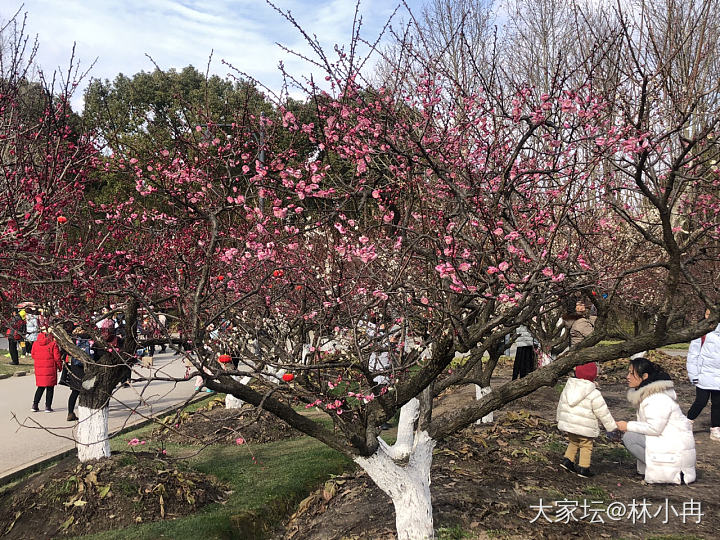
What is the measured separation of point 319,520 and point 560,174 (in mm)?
4325

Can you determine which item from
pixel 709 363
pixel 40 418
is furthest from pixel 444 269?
pixel 40 418

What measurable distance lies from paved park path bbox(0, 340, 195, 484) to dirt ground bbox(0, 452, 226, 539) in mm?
627

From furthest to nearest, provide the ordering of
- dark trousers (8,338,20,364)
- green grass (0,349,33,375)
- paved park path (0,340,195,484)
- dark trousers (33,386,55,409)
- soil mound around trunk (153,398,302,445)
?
dark trousers (8,338,20,364) → green grass (0,349,33,375) → dark trousers (33,386,55,409) → soil mound around trunk (153,398,302,445) → paved park path (0,340,195,484)

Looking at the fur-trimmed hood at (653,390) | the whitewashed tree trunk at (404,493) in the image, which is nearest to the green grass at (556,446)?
the fur-trimmed hood at (653,390)

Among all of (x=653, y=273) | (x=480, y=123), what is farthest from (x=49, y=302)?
(x=653, y=273)

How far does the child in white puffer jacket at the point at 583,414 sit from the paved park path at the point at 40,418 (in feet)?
14.4

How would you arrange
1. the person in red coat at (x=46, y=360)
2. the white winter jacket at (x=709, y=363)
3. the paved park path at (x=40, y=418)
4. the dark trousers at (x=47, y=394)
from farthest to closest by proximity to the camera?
the dark trousers at (x=47, y=394) → the person in red coat at (x=46, y=360) → the paved park path at (x=40, y=418) → the white winter jacket at (x=709, y=363)

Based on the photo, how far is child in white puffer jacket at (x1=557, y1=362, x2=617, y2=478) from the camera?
665 centimetres

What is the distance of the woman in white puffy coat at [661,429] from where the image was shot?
621cm

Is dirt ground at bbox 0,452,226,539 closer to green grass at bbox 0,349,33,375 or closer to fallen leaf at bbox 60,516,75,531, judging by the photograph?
fallen leaf at bbox 60,516,75,531

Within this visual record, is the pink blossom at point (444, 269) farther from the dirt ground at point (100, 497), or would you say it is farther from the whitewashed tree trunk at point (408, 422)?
the dirt ground at point (100, 497)

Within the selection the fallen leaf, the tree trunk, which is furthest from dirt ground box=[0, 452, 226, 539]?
the tree trunk

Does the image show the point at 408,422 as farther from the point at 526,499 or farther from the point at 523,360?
the point at 523,360

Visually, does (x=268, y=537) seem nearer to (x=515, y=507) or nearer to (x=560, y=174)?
(x=515, y=507)
